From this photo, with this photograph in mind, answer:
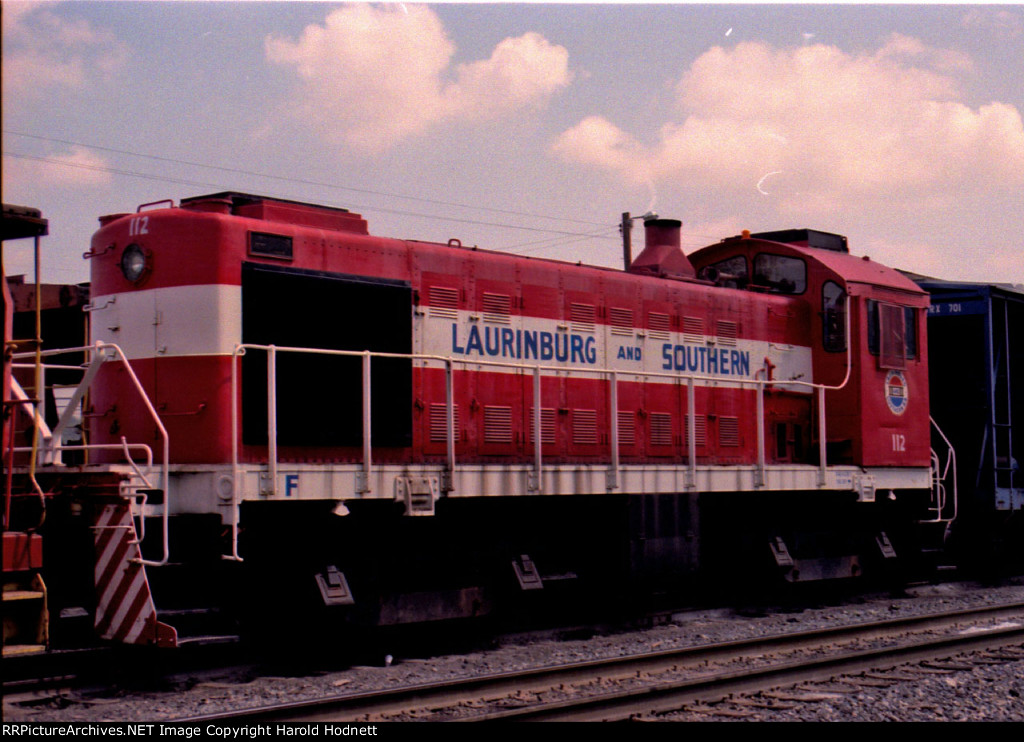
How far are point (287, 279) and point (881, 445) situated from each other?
23.9ft

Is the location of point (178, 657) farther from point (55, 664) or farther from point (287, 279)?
point (287, 279)

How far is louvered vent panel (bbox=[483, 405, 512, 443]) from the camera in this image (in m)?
10.1

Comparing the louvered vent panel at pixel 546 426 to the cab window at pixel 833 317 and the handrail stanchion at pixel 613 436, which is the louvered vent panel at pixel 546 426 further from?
the cab window at pixel 833 317

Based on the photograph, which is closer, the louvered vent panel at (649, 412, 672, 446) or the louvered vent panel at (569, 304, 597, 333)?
the louvered vent panel at (569, 304, 597, 333)

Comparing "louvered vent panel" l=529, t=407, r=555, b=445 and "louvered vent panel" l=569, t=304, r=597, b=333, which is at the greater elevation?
"louvered vent panel" l=569, t=304, r=597, b=333

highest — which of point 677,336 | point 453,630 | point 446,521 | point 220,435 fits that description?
point 677,336

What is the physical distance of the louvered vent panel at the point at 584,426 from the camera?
10.8 meters

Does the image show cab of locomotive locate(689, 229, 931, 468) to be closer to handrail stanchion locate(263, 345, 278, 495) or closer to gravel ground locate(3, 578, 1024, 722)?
gravel ground locate(3, 578, 1024, 722)

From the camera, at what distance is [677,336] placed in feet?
38.5

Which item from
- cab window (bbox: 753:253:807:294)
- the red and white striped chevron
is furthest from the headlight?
cab window (bbox: 753:253:807:294)

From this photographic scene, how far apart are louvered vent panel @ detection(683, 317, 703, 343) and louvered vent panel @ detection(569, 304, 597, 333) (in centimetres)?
127

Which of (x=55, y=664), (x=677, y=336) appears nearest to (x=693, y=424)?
(x=677, y=336)

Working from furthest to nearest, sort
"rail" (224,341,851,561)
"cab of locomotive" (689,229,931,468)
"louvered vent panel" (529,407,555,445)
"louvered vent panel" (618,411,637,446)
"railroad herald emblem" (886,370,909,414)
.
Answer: "railroad herald emblem" (886,370,909,414)
"cab of locomotive" (689,229,931,468)
"louvered vent panel" (618,411,637,446)
"louvered vent panel" (529,407,555,445)
"rail" (224,341,851,561)
